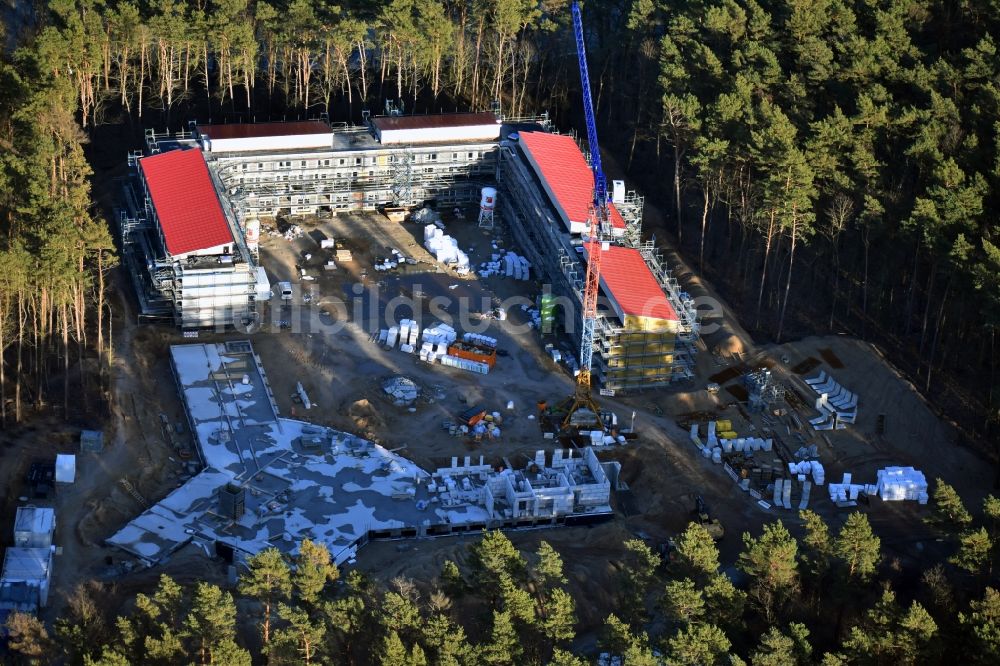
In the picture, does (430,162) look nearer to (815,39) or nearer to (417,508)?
(815,39)

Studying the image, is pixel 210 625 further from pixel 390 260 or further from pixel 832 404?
pixel 390 260

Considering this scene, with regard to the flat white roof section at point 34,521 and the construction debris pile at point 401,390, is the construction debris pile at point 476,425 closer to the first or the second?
the construction debris pile at point 401,390

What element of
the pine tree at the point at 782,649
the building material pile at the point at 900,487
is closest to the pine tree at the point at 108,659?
the pine tree at the point at 782,649

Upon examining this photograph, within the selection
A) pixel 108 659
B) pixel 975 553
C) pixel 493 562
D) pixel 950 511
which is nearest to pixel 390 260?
pixel 493 562

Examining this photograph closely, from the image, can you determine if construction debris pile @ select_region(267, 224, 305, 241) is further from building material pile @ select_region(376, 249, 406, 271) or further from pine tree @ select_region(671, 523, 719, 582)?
pine tree @ select_region(671, 523, 719, 582)

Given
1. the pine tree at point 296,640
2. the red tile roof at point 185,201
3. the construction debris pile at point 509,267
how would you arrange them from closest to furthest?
the pine tree at point 296,640 < the red tile roof at point 185,201 < the construction debris pile at point 509,267

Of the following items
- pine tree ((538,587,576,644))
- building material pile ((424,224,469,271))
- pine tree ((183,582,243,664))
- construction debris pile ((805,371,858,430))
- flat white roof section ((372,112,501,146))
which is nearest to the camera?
pine tree ((183,582,243,664))

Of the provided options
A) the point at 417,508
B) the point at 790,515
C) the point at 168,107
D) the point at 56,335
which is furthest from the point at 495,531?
the point at 168,107

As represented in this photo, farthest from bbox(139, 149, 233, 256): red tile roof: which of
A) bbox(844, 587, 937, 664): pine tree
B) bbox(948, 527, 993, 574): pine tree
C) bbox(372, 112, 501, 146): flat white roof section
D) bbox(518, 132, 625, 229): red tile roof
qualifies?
bbox(948, 527, 993, 574): pine tree
